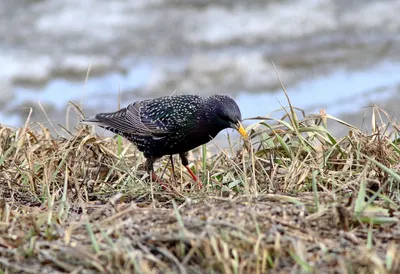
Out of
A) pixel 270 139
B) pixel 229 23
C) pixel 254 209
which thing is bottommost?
pixel 254 209

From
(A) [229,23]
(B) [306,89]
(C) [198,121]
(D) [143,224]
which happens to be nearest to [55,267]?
(D) [143,224]

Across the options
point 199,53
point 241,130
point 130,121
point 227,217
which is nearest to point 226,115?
point 241,130

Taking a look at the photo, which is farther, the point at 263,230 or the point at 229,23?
the point at 229,23

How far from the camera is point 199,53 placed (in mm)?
9609

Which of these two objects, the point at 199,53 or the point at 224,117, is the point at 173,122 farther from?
the point at 199,53

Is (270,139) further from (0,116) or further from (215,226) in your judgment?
(0,116)

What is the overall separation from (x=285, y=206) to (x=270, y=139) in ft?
4.06

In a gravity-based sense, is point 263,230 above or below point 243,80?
below

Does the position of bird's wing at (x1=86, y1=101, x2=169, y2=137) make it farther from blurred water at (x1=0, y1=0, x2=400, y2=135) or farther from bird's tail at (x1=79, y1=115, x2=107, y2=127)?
blurred water at (x1=0, y1=0, x2=400, y2=135)

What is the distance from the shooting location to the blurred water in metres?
7.98

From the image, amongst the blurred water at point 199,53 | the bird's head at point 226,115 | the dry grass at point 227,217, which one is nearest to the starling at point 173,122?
the bird's head at point 226,115

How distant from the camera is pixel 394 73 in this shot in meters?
8.52

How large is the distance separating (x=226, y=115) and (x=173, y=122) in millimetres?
392

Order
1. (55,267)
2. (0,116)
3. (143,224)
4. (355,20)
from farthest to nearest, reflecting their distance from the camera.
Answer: (355,20) < (0,116) < (143,224) < (55,267)
